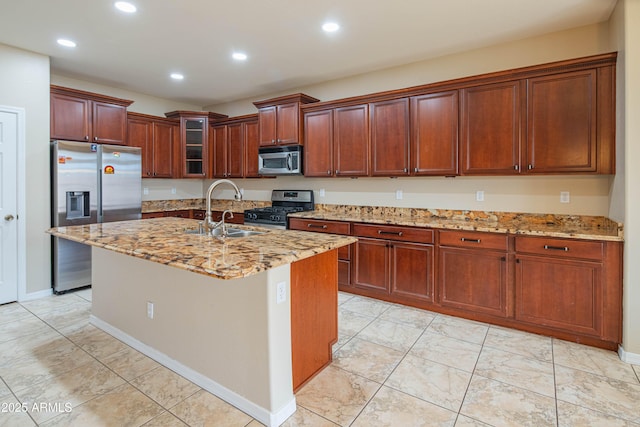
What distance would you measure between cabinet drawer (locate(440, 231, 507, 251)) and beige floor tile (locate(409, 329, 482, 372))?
2.81 feet

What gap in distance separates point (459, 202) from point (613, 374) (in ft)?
6.43

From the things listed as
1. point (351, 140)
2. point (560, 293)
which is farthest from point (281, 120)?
point (560, 293)

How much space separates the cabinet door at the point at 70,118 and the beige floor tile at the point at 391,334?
13.6 ft

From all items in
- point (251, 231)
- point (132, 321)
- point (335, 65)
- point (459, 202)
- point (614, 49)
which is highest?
point (335, 65)

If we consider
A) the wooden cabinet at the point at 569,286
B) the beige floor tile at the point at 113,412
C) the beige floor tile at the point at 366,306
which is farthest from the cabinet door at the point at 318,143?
the beige floor tile at the point at 113,412

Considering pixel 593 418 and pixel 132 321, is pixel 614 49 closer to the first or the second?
pixel 593 418

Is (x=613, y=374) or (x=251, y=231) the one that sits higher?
(x=251, y=231)

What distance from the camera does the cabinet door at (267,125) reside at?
4825mm

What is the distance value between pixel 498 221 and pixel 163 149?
15.8 feet

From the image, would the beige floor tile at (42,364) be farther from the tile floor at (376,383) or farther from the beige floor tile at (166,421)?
the beige floor tile at (166,421)

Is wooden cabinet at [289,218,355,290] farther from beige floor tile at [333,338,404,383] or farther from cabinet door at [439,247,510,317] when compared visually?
beige floor tile at [333,338,404,383]

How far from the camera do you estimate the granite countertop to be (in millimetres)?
1565

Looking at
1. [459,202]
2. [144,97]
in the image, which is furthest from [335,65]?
[144,97]

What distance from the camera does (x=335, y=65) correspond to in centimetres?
417
